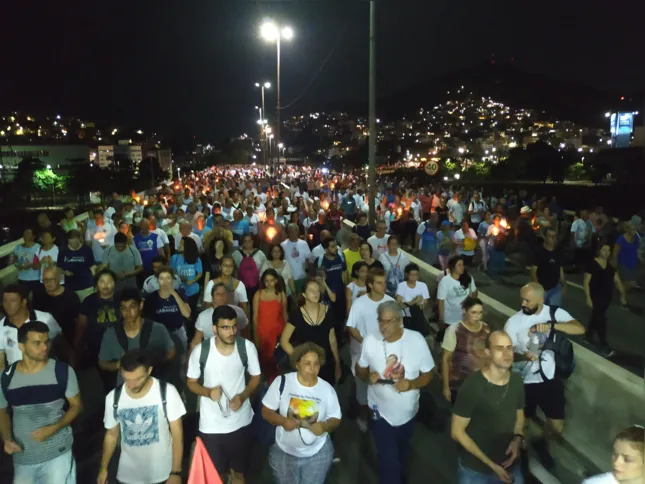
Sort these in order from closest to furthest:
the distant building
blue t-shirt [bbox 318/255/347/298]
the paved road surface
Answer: blue t-shirt [bbox 318/255/347/298]
the paved road surface
the distant building

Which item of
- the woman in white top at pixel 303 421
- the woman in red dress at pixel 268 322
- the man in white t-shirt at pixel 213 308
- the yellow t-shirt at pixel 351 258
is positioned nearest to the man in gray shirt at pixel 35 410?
the woman in white top at pixel 303 421

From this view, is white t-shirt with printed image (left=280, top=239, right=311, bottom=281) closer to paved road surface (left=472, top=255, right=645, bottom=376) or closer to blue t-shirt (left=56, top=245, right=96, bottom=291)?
blue t-shirt (left=56, top=245, right=96, bottom=291)

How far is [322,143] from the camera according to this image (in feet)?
632

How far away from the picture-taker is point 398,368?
4164mm

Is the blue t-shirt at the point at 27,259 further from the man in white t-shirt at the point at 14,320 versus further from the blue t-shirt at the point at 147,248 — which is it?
the man in white t-shirt at the point at 14,320

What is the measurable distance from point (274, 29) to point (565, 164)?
1349 inches

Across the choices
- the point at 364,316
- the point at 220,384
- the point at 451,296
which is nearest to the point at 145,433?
the point at 220,384

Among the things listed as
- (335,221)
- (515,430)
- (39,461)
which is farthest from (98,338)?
(335,221)

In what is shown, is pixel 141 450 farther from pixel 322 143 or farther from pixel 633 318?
pixel 322 143

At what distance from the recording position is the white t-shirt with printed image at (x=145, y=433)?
360 centimetres

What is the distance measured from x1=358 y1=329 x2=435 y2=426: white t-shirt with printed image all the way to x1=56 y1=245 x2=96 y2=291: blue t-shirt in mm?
4741

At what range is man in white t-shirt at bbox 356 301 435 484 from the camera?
4.16 m

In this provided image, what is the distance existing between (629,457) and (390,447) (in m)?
1.84

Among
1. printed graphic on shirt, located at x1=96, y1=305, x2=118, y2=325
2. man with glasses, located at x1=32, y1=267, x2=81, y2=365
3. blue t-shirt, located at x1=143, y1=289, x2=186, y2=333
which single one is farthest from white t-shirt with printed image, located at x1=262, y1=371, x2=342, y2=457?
man with glasses, located at x1=32, y1=267, x2=81, y2=365
